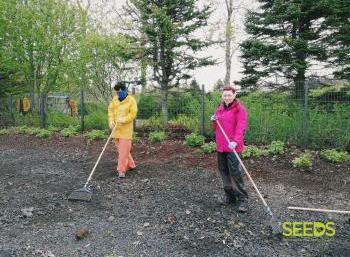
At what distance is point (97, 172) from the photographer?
795cm

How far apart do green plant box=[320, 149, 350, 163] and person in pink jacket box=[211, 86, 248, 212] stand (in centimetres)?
318

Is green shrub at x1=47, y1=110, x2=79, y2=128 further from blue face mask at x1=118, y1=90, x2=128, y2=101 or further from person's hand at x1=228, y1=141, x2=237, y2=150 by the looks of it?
person's hand at x1=228, y1=141, x2=237, y2=150

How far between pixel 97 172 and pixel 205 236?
3628mm

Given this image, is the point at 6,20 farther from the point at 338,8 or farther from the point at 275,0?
the point at 338,8

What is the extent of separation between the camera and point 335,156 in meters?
8.18

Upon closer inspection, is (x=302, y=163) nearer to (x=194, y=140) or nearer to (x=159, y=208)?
(x=194, y=140)

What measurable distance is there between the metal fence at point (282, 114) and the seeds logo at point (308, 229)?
13.8 ft

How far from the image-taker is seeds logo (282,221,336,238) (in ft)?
16.0

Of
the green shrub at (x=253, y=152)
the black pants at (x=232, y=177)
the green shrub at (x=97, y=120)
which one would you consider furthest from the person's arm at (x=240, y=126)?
the green shrub at (x=97, y=120)

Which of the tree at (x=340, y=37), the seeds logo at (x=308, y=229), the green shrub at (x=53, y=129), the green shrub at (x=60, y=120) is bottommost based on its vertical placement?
the seeds logo at (x=308, y=229)

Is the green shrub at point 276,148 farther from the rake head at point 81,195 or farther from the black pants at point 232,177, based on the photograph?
the rake head at point 81,195

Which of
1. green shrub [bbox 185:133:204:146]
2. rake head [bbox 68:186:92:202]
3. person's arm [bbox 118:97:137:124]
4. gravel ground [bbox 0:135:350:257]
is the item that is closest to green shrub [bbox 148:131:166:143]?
green shrub [bbox 185:133:204:146]

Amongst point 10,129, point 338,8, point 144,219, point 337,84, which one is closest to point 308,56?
point 338,8

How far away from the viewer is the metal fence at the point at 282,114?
29.8 ft
